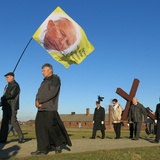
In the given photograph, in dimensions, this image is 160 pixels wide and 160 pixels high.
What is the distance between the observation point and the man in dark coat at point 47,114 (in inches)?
332

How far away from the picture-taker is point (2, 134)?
11031mm

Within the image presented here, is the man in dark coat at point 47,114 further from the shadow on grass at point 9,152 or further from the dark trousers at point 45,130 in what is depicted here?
the shadow on grass at point 9,152

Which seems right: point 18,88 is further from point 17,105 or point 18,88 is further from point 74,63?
point 74,63

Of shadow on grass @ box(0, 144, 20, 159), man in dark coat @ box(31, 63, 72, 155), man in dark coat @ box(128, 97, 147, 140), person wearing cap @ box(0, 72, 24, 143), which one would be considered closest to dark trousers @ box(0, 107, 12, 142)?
person wearing cap @ box(0, 72, 24, 143)

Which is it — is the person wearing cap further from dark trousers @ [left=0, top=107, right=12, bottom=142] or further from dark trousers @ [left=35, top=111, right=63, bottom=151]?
dark trousers @ [left=35, top=111, right=63, bottom=151]

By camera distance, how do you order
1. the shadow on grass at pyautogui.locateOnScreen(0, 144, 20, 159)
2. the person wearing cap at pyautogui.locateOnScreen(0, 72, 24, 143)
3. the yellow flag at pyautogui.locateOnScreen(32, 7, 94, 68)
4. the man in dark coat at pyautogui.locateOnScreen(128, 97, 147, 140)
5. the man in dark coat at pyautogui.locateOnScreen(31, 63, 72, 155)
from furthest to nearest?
1. the man in dark coat at pyautogui.locateOnScreen(128, 97, 147, 140)
2. the yellow flag at pyautogui.locateOnScreen(32, 7, 94, 68)
3. the person wearing cap at pyautogui.locateOnScreen(0, 72, 24, 143)
4. the man in dark coat at pyautogui.locateOnScreen(31, 63, 72, 155)
5. the shadow on grass at pyautogui.locateOnScreen(0, 144, 20, 159)

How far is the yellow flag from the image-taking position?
1283 centimetres

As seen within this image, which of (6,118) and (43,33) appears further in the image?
(43,33)

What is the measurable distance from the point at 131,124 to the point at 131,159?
778 centimetres

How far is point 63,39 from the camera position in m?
13.1

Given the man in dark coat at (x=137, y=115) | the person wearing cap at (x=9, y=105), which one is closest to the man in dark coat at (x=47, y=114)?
the person wearing cap at (x=9, y=105)

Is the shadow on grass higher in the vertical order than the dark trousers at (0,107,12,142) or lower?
lower

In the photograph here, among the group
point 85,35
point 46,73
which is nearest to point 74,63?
point 85,35

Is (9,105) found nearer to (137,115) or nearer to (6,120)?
(6,120)
